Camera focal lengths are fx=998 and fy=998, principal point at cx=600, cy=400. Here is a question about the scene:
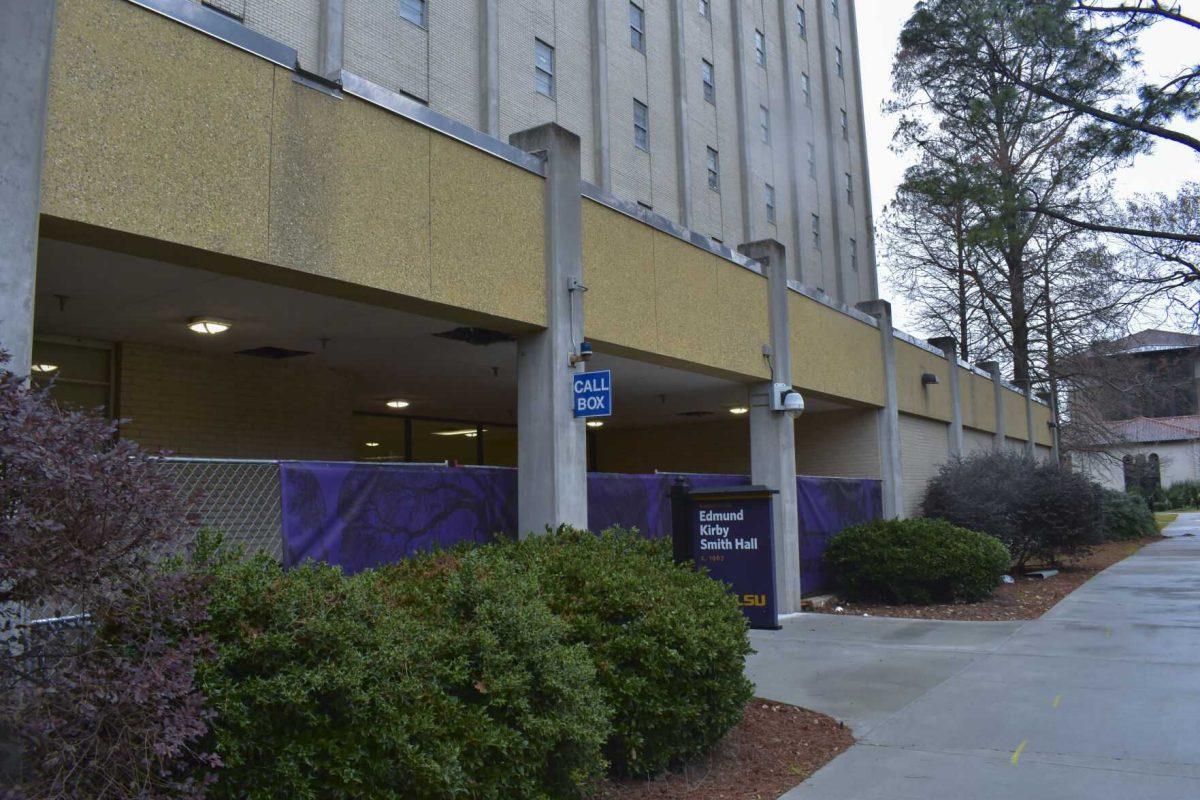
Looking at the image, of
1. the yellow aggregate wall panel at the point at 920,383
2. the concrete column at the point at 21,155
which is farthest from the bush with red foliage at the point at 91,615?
the yellow aggregate wall panel at the point at 920,383

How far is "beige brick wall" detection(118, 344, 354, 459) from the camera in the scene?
37.9 feet

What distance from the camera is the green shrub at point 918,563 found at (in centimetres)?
1557

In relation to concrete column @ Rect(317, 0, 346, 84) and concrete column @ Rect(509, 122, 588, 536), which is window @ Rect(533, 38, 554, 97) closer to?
concrete column @ Rect(317, 0, 346, 84)

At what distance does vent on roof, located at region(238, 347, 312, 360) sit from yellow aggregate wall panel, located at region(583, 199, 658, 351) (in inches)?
149

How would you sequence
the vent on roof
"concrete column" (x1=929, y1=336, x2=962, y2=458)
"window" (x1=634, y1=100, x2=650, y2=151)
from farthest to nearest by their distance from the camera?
"window" (x1=634, y1=100, x2=650, y2=151) < "concrete column" (x1=929, y1=336, x2=962, y2=458) < the vent on roof

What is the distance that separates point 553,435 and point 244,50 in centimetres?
453

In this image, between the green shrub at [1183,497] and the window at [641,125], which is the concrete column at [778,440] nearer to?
the window at [641,125]

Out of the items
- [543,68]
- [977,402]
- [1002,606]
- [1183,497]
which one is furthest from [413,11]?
[1183,497]

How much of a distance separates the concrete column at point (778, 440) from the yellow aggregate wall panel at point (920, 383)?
19.3 feet

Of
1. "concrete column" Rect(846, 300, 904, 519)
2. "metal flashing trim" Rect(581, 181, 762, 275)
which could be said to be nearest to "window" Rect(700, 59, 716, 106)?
"concrete column" Rect(846, 300, 904, 519)

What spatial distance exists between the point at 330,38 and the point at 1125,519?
3042 centimetres

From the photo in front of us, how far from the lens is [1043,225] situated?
32.7 metres

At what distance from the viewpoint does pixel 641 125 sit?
25.3 m

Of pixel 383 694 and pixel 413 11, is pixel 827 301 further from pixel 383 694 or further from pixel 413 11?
pixel 383 694
